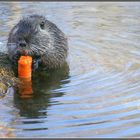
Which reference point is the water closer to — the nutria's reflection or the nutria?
the nutria's reflection

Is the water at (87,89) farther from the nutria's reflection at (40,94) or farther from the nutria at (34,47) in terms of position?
the nutria at (34,47)

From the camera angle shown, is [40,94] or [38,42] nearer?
[40,94]

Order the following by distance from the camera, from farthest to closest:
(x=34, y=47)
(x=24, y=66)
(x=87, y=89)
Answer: (x=24, y=66), (x=34, y=47), (x=87, y=89)

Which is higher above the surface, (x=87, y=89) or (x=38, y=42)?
(x=38, y=42)

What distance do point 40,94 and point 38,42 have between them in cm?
79

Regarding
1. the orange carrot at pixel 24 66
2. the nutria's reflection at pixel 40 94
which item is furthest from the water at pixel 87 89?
the orange carrot at pixel 24 66

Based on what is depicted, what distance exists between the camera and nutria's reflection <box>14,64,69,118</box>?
571cm

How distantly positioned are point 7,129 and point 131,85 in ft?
6.10

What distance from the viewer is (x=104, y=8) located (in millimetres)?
11164

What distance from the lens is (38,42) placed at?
22.4 feet

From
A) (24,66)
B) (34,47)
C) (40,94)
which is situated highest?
(34,47)

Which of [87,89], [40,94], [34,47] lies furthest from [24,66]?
[87,89]

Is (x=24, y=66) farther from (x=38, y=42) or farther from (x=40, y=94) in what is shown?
(x=40, y=94)

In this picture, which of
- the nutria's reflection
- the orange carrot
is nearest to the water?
the nutria's reflection
